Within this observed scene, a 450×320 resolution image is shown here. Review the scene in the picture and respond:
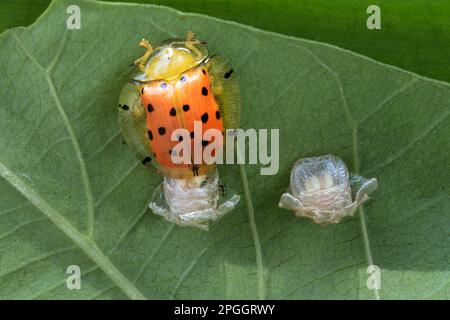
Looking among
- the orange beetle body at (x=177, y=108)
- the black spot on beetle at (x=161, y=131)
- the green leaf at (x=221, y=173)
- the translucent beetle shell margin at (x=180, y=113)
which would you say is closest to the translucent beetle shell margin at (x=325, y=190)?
the green leaf at (x=221, y=173)

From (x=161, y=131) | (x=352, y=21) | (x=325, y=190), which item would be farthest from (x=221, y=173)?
(x=352, y=21)

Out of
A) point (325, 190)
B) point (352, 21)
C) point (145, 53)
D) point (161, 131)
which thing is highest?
point (352, 21)

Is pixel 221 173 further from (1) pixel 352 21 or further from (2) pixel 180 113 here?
(1) pixel 352 21

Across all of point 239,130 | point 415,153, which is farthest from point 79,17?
point 415,153

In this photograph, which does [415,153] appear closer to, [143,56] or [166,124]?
[166,124]

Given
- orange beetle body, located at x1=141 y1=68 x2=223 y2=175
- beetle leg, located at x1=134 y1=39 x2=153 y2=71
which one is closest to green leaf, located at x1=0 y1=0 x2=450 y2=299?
beetle leg, located at x1=134 y1=39 x2=153 y2=71
